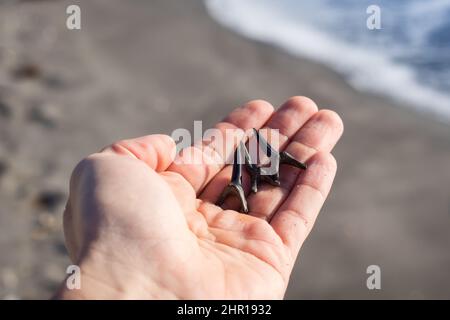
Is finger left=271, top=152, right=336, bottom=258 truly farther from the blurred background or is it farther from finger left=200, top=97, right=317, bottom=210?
the blurred background

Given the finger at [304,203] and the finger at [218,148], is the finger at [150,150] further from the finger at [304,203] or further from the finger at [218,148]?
the finger at [304,203]

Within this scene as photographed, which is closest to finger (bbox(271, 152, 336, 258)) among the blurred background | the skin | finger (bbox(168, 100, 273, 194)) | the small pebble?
the skin

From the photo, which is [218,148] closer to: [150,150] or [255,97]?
[150,150]

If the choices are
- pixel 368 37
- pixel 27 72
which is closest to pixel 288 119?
pixel 27 72

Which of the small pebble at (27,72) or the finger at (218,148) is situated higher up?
the small pebble at (27,72)

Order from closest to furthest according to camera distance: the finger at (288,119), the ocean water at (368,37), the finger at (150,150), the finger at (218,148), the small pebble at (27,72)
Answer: the finger at (150,150)
the finger at (218,148)
the finger at (288,119)
the small pebble at (27,72)
the ocean water at (368,37)

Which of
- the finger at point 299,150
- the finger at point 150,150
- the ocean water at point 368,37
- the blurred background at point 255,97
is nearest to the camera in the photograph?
the finger at point 150,150

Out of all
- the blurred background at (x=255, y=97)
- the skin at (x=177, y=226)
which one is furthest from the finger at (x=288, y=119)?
the blurred background at (x=255, y=97)
